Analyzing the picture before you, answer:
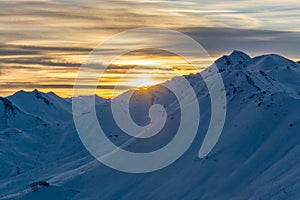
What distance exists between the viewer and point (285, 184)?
3258 inches

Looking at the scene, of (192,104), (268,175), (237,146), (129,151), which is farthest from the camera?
(192,104)

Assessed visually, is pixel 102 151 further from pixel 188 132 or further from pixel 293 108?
pixel 293 108

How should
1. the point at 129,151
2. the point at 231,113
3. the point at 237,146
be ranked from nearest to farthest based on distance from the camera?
the point at 237,146, the point at 231,113, the point at 129,151

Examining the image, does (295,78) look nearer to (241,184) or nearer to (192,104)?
(192,104)

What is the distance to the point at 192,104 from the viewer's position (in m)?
148

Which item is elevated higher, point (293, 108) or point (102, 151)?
point (102, 151)

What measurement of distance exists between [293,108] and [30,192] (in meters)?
55.3

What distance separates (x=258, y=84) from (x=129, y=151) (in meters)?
33.9

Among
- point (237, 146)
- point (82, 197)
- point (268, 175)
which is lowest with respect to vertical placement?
point (268, 175)

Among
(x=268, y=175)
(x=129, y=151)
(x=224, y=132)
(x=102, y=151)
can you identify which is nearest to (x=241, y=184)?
(x=268, y=175)

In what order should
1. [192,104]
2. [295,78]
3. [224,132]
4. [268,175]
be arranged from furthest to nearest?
1. [295,78]
2. [192,104]
3. [224,132]
4. [268,175]

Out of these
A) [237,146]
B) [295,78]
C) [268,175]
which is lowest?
[268,175]

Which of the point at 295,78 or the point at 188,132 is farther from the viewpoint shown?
the point at 295,78

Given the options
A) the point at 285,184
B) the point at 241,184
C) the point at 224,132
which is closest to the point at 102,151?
the point at 224,132
